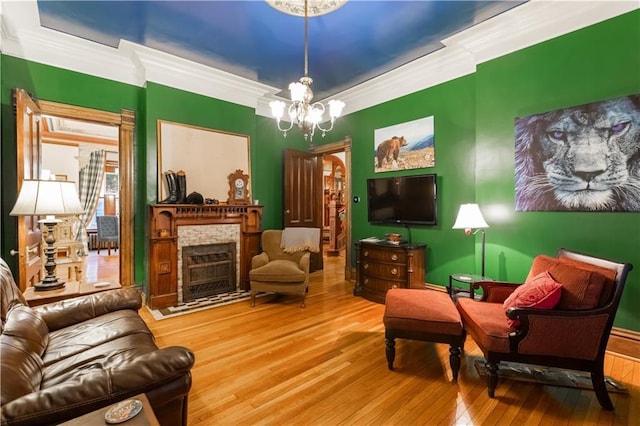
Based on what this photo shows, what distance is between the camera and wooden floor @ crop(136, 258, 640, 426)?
176 cm

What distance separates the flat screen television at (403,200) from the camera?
12.4 ft

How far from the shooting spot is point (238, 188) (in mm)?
4461

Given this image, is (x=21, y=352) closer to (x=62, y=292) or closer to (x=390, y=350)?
(x=62, y=292)

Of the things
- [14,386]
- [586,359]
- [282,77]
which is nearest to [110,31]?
[282,77]

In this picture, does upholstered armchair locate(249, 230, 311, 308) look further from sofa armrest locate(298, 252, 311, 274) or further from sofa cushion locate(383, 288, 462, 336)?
sofa cushion locate(383, 288, 462, 336)

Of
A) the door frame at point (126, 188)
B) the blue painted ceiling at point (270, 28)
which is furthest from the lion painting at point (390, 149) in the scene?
the door frame at point (126, 188)

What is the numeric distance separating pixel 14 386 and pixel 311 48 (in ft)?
12.3

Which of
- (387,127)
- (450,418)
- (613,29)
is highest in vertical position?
(613,29)

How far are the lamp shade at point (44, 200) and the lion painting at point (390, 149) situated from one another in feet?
12.2

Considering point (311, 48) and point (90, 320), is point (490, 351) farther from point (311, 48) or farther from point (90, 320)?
point (311, 48)

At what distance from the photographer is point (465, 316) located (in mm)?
2275

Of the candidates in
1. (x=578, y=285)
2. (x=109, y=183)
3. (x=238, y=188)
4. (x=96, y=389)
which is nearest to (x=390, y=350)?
(x=578, y=285)

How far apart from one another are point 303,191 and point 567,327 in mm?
4256

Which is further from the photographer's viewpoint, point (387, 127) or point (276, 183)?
point (276, 183)
